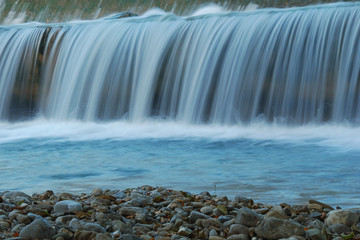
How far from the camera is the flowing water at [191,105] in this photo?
6164 mm

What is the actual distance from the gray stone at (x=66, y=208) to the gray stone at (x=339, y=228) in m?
1.55

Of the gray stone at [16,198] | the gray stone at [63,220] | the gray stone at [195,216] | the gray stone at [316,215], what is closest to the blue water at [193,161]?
the gray stone at [316,215]

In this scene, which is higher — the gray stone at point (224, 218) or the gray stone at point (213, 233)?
the gray stone at point (224, 218)

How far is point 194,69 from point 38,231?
8262 millimetres

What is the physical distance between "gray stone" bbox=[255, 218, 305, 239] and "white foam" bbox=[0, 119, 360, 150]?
5070 millimetres

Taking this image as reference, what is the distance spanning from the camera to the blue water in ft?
17.4

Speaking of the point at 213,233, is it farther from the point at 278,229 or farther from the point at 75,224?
the point at 75,224

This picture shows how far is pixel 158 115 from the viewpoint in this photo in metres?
11.0

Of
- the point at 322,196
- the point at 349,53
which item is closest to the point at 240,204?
the point at 322,196

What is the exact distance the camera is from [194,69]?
10.8 m

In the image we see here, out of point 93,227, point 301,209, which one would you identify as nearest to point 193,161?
point 301,209

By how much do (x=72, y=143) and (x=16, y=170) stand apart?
271 cm

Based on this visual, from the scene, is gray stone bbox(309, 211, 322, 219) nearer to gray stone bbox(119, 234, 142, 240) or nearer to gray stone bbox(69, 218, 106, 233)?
gray stone bbox(119, 234, 142, 240)

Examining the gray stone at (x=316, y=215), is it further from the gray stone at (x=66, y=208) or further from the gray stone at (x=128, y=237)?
the gray stone at (x=66, y=208)
